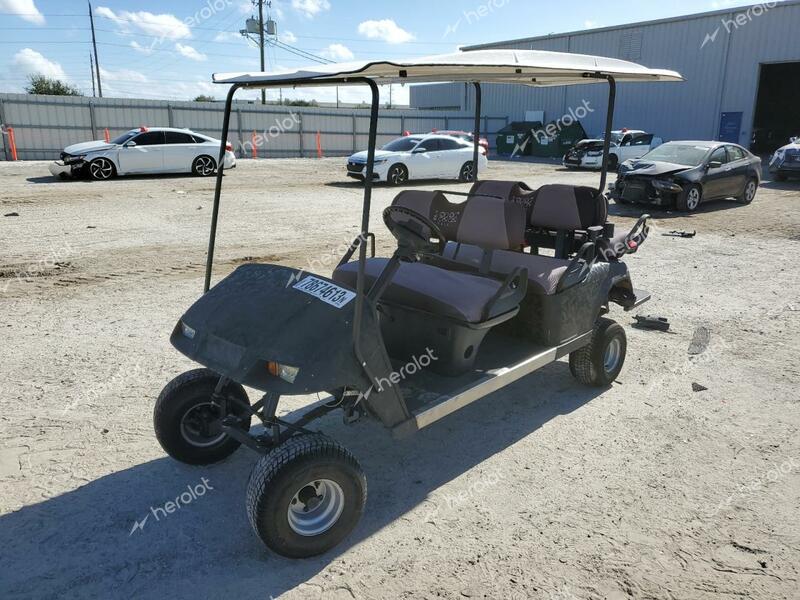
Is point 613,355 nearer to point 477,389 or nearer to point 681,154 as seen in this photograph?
point 477,389

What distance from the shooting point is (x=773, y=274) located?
838cm

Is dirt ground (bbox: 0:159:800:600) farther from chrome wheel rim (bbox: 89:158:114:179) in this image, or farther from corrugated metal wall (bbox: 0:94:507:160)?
corrugated metal wall (bbox: 0:94:507:160)

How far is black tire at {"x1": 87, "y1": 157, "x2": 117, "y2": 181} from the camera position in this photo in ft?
54.2

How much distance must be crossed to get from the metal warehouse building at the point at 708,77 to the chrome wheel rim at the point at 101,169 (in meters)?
24.5

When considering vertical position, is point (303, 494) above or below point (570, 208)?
below

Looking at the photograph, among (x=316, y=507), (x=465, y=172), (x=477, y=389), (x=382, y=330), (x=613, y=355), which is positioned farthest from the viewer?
(x=465, y=172)

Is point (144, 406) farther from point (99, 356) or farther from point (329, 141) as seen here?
point (329, 141)

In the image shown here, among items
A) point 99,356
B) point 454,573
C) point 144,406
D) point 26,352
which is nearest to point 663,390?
point 454,573

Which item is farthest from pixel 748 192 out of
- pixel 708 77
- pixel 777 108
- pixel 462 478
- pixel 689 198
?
pixel 777 108

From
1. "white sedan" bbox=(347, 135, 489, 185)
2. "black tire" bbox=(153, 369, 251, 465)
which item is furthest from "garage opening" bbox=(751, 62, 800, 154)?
"black tire" bbox=(153, 369, 251, 465)

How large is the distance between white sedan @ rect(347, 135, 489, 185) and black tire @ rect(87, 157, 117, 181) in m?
6.29

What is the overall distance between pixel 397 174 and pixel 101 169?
7.75 meters

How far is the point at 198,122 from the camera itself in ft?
90.7

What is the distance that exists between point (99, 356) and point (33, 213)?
25.2 feet
